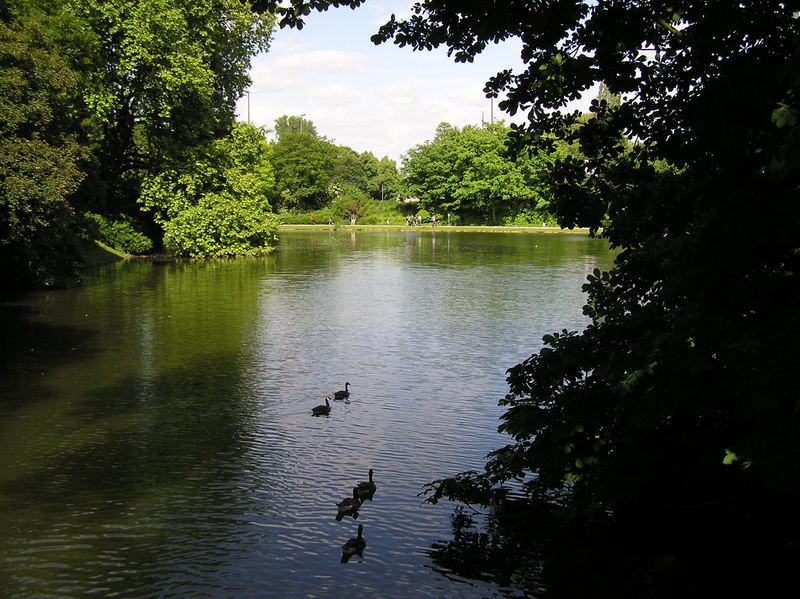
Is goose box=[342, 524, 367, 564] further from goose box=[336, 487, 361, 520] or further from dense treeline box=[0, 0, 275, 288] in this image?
dense treeline box=[0, 0, 275, 288]

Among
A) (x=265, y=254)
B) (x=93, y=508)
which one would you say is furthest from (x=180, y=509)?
(x=265, y=254)

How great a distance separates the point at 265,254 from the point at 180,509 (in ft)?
127

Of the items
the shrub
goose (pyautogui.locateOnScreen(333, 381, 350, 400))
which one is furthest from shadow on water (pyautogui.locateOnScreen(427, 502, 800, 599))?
the shrub

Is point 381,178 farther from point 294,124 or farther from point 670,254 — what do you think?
point 670,254

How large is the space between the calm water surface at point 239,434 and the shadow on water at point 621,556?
408 millimetres

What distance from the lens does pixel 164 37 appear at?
132ft

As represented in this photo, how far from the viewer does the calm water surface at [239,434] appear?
7.82 metres

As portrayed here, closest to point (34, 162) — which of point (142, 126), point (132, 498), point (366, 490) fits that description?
point (132, 498)

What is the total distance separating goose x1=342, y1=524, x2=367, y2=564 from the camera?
8047 mm

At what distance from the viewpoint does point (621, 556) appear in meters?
8.01

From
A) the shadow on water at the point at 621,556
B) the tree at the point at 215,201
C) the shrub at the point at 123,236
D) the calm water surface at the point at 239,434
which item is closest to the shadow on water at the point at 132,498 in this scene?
the calm water surface at the point at 239,434

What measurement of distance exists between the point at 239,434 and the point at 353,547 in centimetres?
425

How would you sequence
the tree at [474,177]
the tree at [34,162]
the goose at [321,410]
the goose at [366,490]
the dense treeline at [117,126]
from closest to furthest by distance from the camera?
the goose at [366,490], the goose at [321,410], the tree at [34,162], the dense treeline at [117,126], the tree at [474,177]

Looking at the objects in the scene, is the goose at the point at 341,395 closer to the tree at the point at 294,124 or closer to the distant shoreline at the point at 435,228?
the distant shoreline at the point at 435,228
